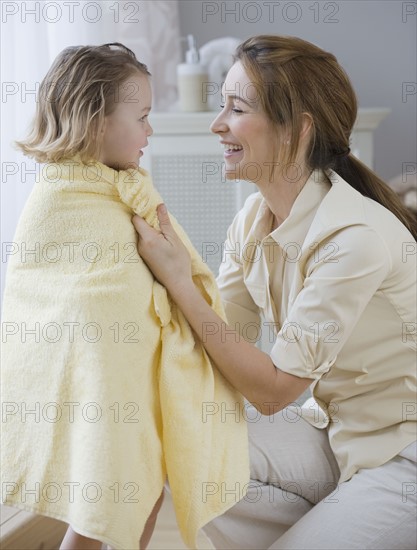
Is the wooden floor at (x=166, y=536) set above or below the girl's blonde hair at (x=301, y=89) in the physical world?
below

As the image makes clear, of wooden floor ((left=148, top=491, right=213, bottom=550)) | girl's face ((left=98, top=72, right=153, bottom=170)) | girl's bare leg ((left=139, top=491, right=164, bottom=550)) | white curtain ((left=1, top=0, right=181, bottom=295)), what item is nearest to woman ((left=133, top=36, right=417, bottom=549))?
girl's face ((left=98, top=72, right=153, bottom=170))

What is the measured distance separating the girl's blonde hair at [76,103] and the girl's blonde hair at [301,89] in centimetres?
26

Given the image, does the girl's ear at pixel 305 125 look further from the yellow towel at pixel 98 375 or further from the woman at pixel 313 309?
the yellow towel at pixel 98 375

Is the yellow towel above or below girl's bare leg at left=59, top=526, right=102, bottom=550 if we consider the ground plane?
above

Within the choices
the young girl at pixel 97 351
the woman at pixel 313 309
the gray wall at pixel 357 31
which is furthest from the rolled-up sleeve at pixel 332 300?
the gray wall at pixel 357 31

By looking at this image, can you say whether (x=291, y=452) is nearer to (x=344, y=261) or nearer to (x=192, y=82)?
(x=344, y=261)

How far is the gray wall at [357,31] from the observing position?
2.99 meters

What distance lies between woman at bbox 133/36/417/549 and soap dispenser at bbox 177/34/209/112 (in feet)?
3.21

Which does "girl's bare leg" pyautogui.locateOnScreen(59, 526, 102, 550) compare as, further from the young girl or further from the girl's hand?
the girl's hand

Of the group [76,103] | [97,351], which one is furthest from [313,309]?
[76,103]

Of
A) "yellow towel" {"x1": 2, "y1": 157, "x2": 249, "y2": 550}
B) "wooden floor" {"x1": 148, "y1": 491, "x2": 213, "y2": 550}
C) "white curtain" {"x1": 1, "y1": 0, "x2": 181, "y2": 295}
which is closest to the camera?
"yellow towel" {"x1": 2, "y1": 157, "x2": 249, "y2": 550}

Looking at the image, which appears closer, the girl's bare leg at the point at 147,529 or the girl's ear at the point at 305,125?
the girl's bare leg at the point at 147,529

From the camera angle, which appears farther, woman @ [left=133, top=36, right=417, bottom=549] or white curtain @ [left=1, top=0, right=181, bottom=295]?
white curtain @ [left=1, top=0, right=181, bottom=295]

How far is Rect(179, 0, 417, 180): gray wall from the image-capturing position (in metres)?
2.99
